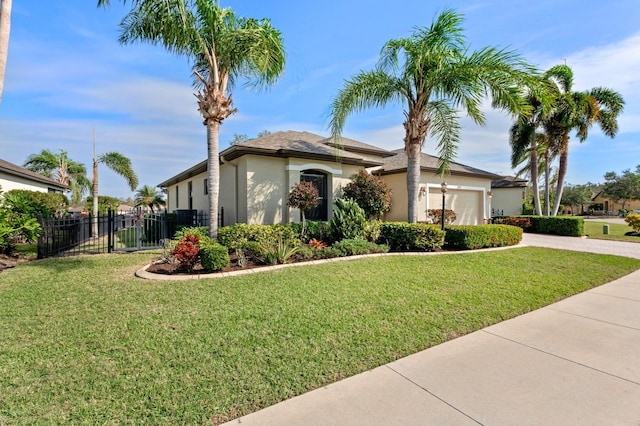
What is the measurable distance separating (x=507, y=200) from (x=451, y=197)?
13311mm

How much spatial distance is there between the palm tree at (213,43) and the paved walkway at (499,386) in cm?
755

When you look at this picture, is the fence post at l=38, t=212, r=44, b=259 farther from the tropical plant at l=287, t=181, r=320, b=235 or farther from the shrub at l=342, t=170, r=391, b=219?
the shrub at l=342, t=170, r=391, b=219

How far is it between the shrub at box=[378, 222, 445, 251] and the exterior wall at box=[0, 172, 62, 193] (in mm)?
17977

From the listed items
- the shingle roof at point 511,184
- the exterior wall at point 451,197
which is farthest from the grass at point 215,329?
the shingle roof at point 511,184

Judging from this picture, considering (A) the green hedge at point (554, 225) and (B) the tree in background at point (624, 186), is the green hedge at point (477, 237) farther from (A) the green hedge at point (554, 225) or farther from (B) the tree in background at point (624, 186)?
(B) the tree in background at point (624, 186)

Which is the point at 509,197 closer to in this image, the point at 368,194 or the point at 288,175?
the point at 368,194

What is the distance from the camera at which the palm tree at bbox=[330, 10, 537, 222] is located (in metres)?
9.45

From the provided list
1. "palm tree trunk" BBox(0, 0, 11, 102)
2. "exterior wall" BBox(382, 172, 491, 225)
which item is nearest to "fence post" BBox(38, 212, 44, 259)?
"palm tree trunk" BBox(0, 0, 11, 102)

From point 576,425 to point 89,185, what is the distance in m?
40.6

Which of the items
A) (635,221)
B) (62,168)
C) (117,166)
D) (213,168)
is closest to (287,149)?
(213,168)

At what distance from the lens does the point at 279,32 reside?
30.4 feet

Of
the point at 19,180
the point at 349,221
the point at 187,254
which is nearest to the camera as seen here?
the point at 187,254

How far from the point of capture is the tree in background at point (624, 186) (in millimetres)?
47375

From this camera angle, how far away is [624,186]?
4822cm
